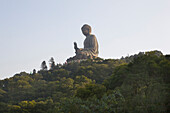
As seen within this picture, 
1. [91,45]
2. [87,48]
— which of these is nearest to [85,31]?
[91,45]

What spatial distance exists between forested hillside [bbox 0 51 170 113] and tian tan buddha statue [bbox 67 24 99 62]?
9180mm

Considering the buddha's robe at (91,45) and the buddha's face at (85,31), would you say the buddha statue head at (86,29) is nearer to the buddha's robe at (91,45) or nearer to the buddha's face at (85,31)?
the buddha's face at (85,31)

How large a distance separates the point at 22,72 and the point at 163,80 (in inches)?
1398

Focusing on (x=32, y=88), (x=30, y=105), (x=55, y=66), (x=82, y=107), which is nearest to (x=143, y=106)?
(x=82, y=107)

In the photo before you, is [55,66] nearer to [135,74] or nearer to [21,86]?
[21,86]

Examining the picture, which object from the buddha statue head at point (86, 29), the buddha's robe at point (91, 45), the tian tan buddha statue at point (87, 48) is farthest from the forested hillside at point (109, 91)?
the buddha statue head at point (86, 29)

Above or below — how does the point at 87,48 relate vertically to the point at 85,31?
below

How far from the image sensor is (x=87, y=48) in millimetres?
57906

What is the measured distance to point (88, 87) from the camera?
87.1 feet

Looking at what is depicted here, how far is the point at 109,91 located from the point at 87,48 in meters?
33.7

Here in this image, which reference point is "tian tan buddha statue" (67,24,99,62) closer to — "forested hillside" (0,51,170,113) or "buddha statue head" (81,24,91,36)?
"buddha statue head" (81,24,91,36)

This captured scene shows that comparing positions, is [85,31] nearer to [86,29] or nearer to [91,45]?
[86,29]

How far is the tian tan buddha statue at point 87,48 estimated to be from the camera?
179ft

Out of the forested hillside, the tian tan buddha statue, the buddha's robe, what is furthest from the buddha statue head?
the forested hillside
